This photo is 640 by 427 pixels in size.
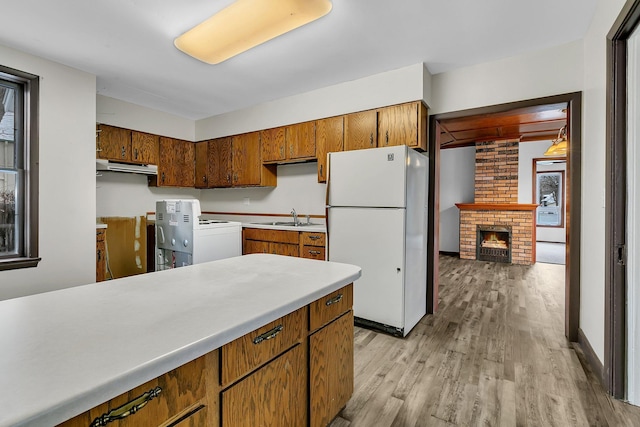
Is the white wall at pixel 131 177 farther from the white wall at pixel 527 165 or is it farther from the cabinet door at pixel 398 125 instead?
the white wall at pixel 527 165

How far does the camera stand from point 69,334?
0.81 metres

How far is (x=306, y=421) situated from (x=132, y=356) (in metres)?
0.90

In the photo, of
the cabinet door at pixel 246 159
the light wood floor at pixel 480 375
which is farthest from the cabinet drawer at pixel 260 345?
the cabinet door at pixel 246 159

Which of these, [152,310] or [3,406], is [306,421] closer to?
[152,310]

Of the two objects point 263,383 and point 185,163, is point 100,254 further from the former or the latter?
point 263,383

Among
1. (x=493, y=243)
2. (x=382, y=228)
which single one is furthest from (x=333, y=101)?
(x=493, y=243)

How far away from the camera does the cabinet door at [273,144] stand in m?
4.03

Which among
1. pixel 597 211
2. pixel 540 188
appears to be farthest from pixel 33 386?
pixel 540 188

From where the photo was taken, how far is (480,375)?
212cm

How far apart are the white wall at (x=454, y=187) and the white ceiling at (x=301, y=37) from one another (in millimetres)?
4062

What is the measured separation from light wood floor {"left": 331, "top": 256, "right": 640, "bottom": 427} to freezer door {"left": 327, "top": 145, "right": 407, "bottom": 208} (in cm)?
120

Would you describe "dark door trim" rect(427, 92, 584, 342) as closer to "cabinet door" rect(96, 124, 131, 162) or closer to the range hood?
the range hood

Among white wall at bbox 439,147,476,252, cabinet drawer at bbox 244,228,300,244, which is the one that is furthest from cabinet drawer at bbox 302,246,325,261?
white wall at bbox 439,147,476,252

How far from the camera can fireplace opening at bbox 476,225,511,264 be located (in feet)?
19.9
